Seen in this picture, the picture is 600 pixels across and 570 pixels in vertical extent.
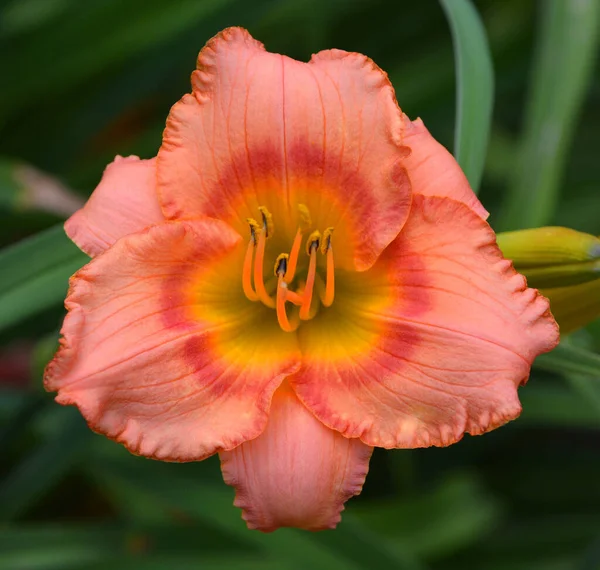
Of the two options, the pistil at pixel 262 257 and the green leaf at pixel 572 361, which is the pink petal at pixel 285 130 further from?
the green leaf at pixel 572 361

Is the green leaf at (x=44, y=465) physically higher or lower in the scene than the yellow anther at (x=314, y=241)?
lower

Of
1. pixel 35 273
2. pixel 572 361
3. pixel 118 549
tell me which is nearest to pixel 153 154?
pixel 35 273

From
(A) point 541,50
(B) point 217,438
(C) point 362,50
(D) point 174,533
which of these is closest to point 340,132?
(B) point 217,438

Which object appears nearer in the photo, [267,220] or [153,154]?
[267,220]

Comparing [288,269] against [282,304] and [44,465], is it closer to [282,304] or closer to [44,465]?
[282,304]

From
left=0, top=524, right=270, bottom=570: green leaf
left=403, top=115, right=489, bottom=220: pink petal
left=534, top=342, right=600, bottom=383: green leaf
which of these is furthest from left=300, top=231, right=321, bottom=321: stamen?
left=0, top=524, right=270, bottom=570: green leaf

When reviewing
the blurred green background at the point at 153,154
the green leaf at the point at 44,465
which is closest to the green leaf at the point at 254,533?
the blurred green background at the point at 153,154

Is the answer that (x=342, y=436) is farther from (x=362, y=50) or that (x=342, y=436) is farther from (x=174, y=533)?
(x=362, y=50)
